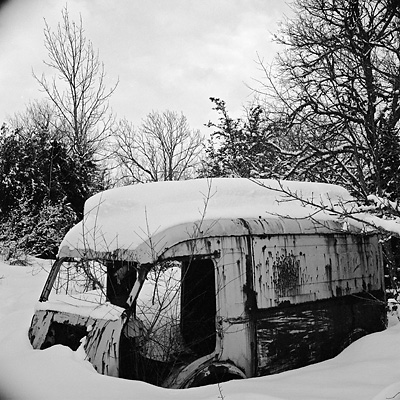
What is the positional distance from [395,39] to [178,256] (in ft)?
27.9

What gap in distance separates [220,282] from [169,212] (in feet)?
2.58

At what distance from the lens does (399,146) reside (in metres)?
6.95

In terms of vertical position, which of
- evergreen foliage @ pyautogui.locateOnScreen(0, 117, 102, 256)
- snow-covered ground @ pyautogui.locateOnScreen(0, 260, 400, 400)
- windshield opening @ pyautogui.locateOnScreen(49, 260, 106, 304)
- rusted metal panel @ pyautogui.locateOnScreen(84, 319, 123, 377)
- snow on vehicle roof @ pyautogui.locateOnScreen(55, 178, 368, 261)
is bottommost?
snow-covered ground @ pyautogui.locateOnScreen(0, 260, 400, 400)

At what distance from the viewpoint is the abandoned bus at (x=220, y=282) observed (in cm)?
340

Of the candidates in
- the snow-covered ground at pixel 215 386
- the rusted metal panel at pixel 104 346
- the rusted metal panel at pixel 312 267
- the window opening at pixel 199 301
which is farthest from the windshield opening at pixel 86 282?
the rusted metal panel at pixel 312 267

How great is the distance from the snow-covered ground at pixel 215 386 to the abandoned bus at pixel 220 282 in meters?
0.16

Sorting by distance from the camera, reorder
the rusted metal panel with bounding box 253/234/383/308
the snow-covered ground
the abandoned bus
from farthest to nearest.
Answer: the rusted metal panel with bounding box 253/234/383/308 < the abandoned bus < the snow-covered ground

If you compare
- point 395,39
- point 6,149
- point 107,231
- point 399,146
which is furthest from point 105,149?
point 107,231

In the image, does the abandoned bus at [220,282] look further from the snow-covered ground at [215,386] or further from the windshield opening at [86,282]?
the snow-covered ground at [215,386]

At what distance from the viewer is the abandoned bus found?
11.1ft

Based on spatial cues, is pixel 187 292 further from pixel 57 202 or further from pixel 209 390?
pixel 57 202

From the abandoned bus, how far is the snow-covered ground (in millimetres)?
164

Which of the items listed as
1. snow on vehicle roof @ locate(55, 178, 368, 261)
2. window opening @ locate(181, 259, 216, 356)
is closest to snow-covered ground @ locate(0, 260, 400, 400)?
snow on vehicle roof @ locate(55, 178, 368, 261)

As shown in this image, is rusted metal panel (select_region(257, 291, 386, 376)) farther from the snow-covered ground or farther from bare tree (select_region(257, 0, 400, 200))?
bare tree (select_region(257, 0, 400, 200))
